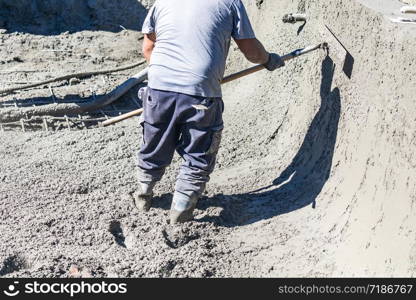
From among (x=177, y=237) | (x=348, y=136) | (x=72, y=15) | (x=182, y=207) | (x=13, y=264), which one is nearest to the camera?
(x=13, y=264)

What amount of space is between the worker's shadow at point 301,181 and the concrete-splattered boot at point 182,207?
0.44 feet

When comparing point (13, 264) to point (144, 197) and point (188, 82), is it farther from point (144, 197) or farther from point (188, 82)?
point (188, 82)

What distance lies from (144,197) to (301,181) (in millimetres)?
1117

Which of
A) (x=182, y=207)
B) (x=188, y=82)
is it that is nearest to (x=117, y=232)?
(x=182, y=207)

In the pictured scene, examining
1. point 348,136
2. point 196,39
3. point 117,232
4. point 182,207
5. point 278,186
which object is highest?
point 196,39

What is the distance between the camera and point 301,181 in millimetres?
4527

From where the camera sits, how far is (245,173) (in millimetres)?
4852

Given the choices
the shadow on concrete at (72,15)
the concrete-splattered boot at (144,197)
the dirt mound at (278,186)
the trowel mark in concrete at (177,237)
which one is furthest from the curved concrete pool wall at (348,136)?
the shadow on concrete at (72,15)

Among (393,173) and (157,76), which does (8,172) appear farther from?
(393,173)

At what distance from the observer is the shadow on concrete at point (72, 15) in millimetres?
8406

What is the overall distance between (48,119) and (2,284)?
276 centimetres

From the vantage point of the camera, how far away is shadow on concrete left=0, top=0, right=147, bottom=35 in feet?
27.6

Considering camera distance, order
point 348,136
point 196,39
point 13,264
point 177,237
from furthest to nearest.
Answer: point 348,136 → point 177,237 → point 196,39 → point 13,264

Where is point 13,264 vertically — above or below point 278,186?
above
